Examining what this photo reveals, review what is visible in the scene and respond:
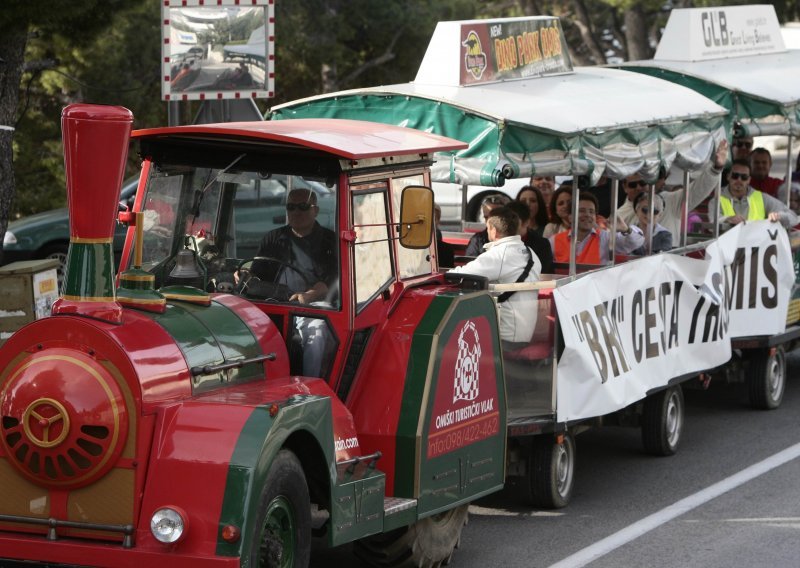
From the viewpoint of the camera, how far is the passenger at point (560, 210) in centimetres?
1123

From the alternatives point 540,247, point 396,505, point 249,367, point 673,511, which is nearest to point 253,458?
point 249,367

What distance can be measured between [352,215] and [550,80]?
450 cm

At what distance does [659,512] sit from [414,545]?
8.11 ft

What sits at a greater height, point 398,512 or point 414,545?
point 398,512

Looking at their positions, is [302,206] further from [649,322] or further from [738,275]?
[738,275]

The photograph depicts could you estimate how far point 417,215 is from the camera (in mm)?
7156

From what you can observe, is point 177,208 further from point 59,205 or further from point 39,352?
point 59,205

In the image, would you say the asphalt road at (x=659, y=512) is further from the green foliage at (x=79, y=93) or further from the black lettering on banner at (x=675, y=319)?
the green foliage at (x=79, y=93)

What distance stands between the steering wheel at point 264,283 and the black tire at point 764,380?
665 cm

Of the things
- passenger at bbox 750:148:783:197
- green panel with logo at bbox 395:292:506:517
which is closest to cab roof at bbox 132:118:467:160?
green panel with logo at bbox 395:292:506:517

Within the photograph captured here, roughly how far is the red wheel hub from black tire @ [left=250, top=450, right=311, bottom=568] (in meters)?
0.65

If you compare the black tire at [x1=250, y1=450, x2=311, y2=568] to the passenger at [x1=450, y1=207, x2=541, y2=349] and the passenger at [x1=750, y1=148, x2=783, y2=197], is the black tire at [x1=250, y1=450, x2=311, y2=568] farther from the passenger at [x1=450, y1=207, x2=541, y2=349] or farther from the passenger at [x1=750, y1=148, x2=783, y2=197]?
the passenger at [x1=750, y1=148, x2=783, y2=197]

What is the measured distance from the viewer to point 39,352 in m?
5.84

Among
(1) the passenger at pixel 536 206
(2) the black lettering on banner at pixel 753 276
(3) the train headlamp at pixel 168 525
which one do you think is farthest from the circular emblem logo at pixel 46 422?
(2) the black lettering on banner at pixel 753 276
